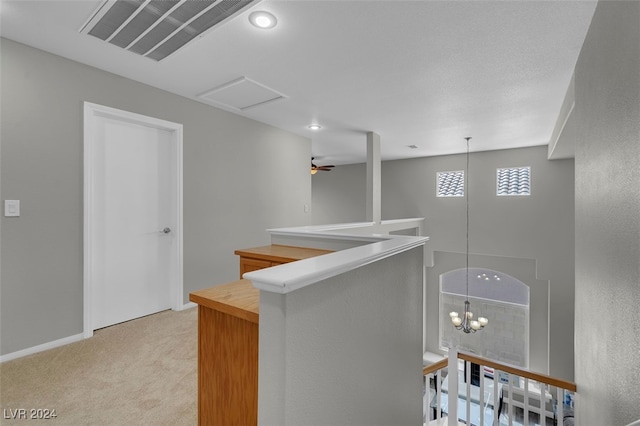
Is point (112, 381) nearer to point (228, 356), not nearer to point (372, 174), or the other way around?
point (228, 356)

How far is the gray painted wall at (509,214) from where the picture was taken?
215 inches

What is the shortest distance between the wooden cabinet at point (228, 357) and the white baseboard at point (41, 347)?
197 centimetres

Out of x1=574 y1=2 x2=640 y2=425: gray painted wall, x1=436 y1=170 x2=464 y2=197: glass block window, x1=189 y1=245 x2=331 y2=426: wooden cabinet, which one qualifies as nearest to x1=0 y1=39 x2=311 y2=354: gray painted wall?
x1=189 y1=245 x2=331 y2=426: wooden cabinet

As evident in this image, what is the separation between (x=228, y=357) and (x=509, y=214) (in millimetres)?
6434

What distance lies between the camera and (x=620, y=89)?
1.22m

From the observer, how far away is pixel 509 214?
5.98m

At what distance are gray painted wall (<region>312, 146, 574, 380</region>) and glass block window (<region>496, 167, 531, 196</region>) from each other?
9 cm

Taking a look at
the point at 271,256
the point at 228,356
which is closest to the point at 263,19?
the point at 271,256

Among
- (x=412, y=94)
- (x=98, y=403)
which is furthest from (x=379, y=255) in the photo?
(x=412, y=94)

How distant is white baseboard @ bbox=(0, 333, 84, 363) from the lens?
7.00 feet

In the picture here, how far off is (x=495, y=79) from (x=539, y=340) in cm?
600

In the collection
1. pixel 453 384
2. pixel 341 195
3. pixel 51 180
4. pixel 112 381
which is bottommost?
pixel 453 384

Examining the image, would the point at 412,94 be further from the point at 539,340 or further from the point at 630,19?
the point at 539,340

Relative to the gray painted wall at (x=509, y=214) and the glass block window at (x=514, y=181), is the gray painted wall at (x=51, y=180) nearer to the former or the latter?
the gray painted wall at (x=509, y=214)
